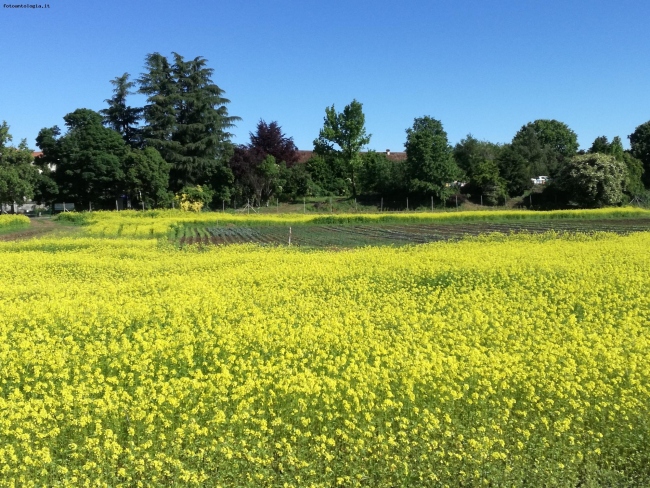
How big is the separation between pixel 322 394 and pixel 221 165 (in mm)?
57515

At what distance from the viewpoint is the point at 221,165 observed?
6031 cm

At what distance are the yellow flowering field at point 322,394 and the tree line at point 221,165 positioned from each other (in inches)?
1900

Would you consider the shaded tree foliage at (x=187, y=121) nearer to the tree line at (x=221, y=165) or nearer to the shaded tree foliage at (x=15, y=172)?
the tree line at (x=221, y=165)

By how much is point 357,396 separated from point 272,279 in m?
6.24

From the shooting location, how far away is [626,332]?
22.4 feet

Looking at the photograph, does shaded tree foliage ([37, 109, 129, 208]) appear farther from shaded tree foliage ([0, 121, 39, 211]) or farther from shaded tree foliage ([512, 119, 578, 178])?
shaded tree foliage ([512, 119, 578, 178])

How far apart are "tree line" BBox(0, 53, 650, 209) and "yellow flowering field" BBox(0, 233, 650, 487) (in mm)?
48253

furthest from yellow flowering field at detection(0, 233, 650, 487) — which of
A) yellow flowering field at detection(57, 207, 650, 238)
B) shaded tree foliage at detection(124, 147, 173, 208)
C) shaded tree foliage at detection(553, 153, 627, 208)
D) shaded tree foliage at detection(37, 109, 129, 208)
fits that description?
shaded tree foliage at detection(37, 109, 129, 208)

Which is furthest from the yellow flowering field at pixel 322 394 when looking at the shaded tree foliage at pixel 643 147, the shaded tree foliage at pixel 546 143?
the shaded tree foliage at pixel 643 147

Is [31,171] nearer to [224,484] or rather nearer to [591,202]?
[591,202]

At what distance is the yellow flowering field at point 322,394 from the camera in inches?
165

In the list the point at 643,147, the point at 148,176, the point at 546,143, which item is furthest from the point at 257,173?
the point at 546,143

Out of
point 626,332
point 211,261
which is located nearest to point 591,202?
point 211,261

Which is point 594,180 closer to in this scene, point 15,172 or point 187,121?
point 187,121
